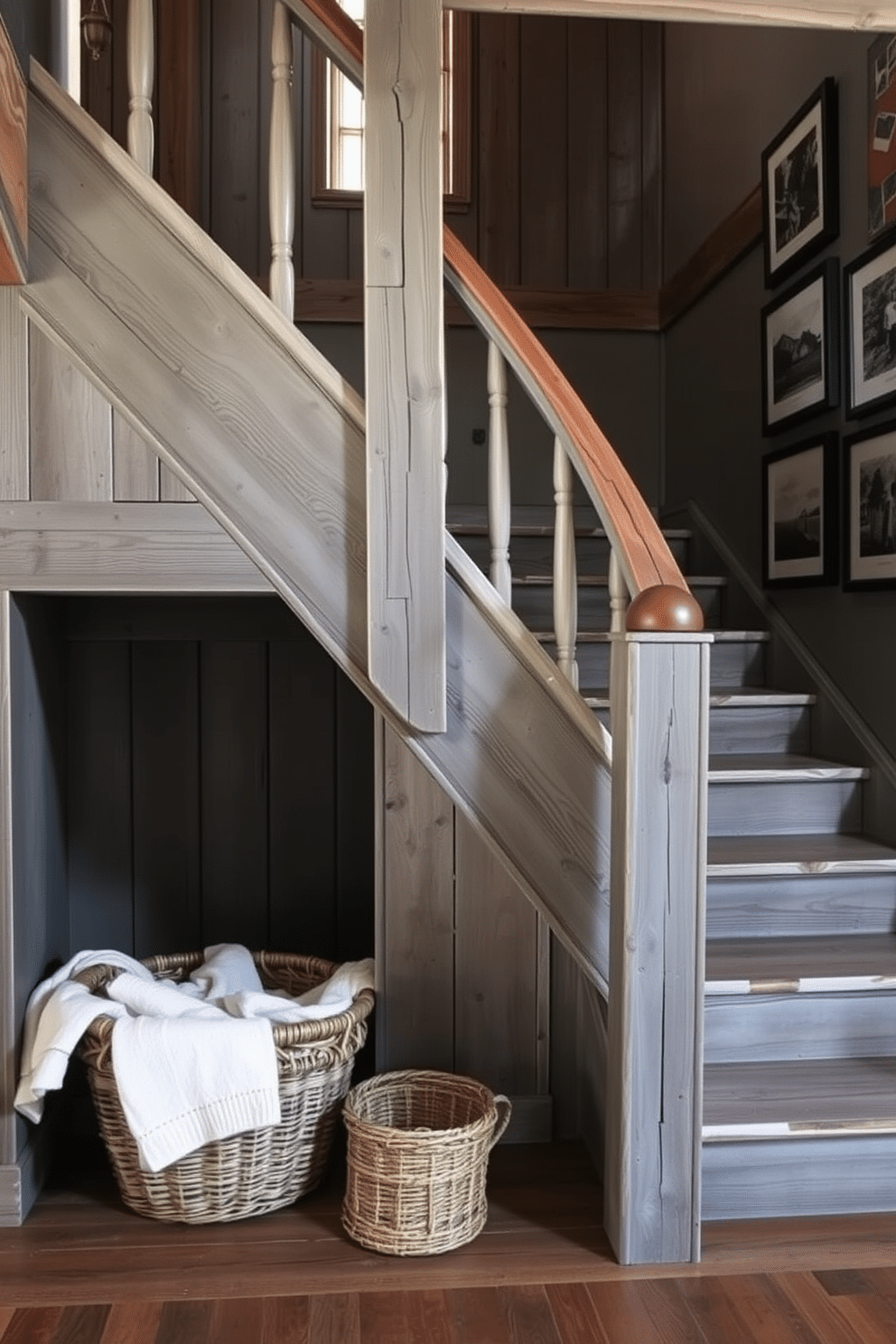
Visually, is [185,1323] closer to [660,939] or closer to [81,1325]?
[81,1325]

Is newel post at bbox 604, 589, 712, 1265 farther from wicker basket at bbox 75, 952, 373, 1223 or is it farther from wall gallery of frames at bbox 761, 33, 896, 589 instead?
wall gallery of frames at bbox 761, 33, 896, 589

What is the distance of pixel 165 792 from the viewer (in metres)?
3.14

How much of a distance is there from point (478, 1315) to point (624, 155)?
13.3 ft

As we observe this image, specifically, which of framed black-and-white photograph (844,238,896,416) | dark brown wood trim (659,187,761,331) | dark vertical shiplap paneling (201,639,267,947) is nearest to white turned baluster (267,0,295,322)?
dark vertical shiplap paneling (201,639,267,947)

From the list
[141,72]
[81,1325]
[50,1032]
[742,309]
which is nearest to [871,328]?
[742,309]

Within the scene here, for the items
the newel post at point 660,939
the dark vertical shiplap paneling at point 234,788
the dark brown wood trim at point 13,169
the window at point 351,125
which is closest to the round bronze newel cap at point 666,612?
the newel post at point 660,939

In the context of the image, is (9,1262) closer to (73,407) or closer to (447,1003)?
(447,1003)

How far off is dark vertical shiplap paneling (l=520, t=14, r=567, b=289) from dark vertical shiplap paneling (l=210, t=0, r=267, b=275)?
989mm

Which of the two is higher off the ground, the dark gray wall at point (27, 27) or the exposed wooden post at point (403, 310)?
the dark gray wall at point (27, 27)

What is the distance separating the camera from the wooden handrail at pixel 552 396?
219 cm

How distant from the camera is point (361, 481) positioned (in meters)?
2.26

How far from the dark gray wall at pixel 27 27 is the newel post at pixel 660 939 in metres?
1.44

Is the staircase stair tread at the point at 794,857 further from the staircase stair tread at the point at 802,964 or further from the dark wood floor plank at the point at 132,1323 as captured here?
the dark wood floor plank at the point at 132,1323

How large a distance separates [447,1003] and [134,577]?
115 centimetres
